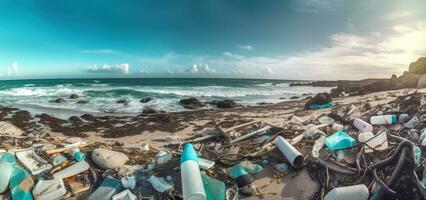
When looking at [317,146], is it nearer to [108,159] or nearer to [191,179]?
[191,179]

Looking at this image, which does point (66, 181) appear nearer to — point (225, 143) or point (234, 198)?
point (234, 198)

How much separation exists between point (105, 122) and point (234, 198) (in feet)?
32.3

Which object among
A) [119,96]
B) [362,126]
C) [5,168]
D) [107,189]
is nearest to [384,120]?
[362,126]

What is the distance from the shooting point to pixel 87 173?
3.98m

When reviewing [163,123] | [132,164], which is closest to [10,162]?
[132,164]

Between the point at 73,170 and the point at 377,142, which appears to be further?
the point at 377,142

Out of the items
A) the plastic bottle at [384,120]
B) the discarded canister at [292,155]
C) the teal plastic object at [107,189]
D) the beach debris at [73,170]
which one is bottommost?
the teal plastic object at [107,189]

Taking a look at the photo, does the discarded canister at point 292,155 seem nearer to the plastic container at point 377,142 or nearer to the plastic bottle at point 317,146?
the plastic bottle at point 317,146

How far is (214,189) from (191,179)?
434mm

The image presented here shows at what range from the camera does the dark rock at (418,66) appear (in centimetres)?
2575

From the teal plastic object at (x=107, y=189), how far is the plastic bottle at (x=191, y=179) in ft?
3.30

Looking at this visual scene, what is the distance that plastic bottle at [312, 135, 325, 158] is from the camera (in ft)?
14.2

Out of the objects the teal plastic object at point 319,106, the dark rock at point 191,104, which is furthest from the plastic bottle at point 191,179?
the dark rock at point 191,104

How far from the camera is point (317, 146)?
4.64 meters
